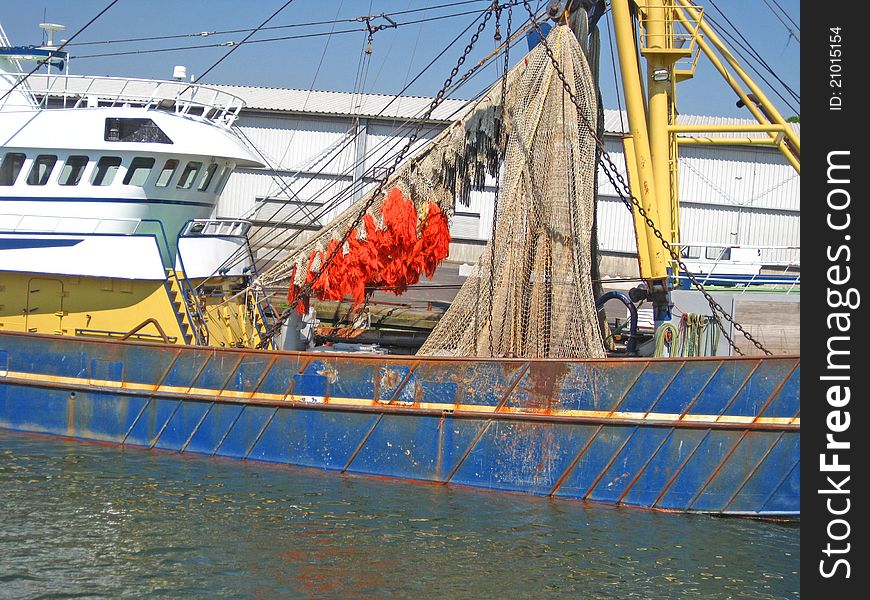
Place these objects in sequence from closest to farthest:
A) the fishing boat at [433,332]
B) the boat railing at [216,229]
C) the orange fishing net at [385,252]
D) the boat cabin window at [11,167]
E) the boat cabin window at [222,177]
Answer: the fishing boat at [433,332] → the orange fishing net at [385,252] → the boat cabin window at [11,167] → the boat railing at [216,229] → the boat cabin window at [222,177]

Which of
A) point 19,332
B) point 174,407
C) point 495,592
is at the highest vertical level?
point 19,332

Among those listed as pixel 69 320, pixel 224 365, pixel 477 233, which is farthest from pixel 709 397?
pixel 477 233

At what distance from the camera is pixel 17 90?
46.5 feet

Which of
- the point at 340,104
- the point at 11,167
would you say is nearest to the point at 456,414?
the point at 11,167

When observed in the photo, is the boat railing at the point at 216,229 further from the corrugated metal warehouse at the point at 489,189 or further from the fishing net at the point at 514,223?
the corrugated metal warehouse at the point at 489,189

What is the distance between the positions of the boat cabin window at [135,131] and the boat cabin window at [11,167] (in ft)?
4.32

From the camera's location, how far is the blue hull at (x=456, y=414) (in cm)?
1049

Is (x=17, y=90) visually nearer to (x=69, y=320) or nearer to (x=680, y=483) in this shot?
(x=69, y=320)

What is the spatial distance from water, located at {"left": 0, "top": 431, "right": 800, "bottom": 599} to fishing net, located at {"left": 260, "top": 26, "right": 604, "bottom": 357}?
2.07 meters

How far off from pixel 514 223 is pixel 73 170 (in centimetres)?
611

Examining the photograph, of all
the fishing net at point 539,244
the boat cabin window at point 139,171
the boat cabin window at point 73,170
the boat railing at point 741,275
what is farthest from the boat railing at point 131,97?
the boat railing at point 741,275

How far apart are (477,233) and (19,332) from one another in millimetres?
17052

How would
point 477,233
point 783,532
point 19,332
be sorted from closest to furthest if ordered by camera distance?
point 783,532, point 19,332, point 477,233
